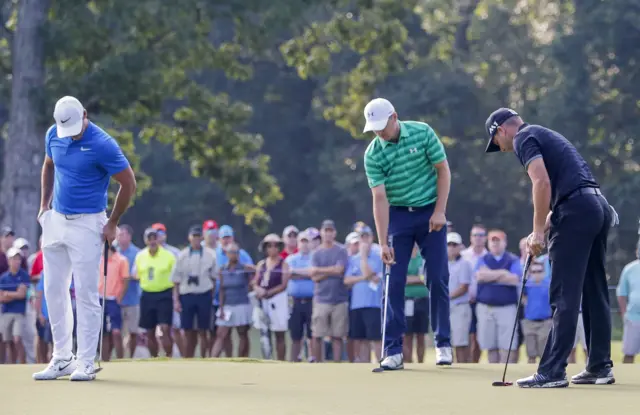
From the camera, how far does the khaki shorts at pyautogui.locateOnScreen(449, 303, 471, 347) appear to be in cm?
1858

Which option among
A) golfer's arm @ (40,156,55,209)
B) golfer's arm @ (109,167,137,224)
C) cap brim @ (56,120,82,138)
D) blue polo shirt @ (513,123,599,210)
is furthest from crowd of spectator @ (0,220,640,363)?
blue polo shirt @ (513,123,599,210)

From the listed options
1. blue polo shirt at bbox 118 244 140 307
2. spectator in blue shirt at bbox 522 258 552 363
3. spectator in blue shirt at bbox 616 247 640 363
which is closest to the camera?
spectator in blue shirt at bbox 616 247 640 363

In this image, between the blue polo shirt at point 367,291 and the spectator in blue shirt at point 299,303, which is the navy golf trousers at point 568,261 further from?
the spectator in blue shirt at point 299,303

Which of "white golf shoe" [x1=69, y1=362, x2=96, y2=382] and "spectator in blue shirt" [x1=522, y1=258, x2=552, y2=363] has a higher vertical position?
"spectator in blue shirt" [x1=522, y1=258, x2=552, y2=363]

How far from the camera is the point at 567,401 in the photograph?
833 centimetres

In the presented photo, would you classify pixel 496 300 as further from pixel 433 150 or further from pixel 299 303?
pixel 433 150

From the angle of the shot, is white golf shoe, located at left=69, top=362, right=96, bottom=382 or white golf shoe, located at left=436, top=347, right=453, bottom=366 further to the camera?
white golf shoe, located at left=436, top=347, right=453, bottom=366

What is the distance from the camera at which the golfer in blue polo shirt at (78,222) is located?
33.2 feet

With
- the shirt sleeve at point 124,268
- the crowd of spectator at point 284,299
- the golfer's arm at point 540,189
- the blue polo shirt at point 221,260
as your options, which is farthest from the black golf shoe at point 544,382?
the blue polo shirt at point 221,260

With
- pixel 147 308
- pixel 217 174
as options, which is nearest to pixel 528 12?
pixel 217 174

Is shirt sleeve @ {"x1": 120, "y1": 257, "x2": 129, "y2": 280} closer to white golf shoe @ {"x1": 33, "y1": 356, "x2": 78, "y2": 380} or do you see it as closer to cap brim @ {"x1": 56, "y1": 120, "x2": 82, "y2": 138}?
white golf shoe @ {"x1": 33, "y1": 356, "x2": 78, "y2": 380}

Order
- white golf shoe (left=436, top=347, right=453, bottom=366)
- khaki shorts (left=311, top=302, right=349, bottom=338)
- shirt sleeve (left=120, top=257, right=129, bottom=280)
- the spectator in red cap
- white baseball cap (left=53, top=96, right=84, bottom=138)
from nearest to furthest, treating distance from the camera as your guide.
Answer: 1. white baseball cap (left=53, top=96, right=84, bottom=138)
2. white golf shoe (left=436, top=347, right=453, bottom=366)
3. khaki shorts (left=311, top=302, right=349, bottom=338)
4. shirt sleeve (left=120, top=257, right=129, bottom=280)
5. the spectator in red cap

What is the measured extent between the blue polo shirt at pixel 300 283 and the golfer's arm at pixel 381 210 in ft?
30.2

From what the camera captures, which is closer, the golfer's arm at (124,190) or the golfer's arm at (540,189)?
the golfer's arm at (540,189)
